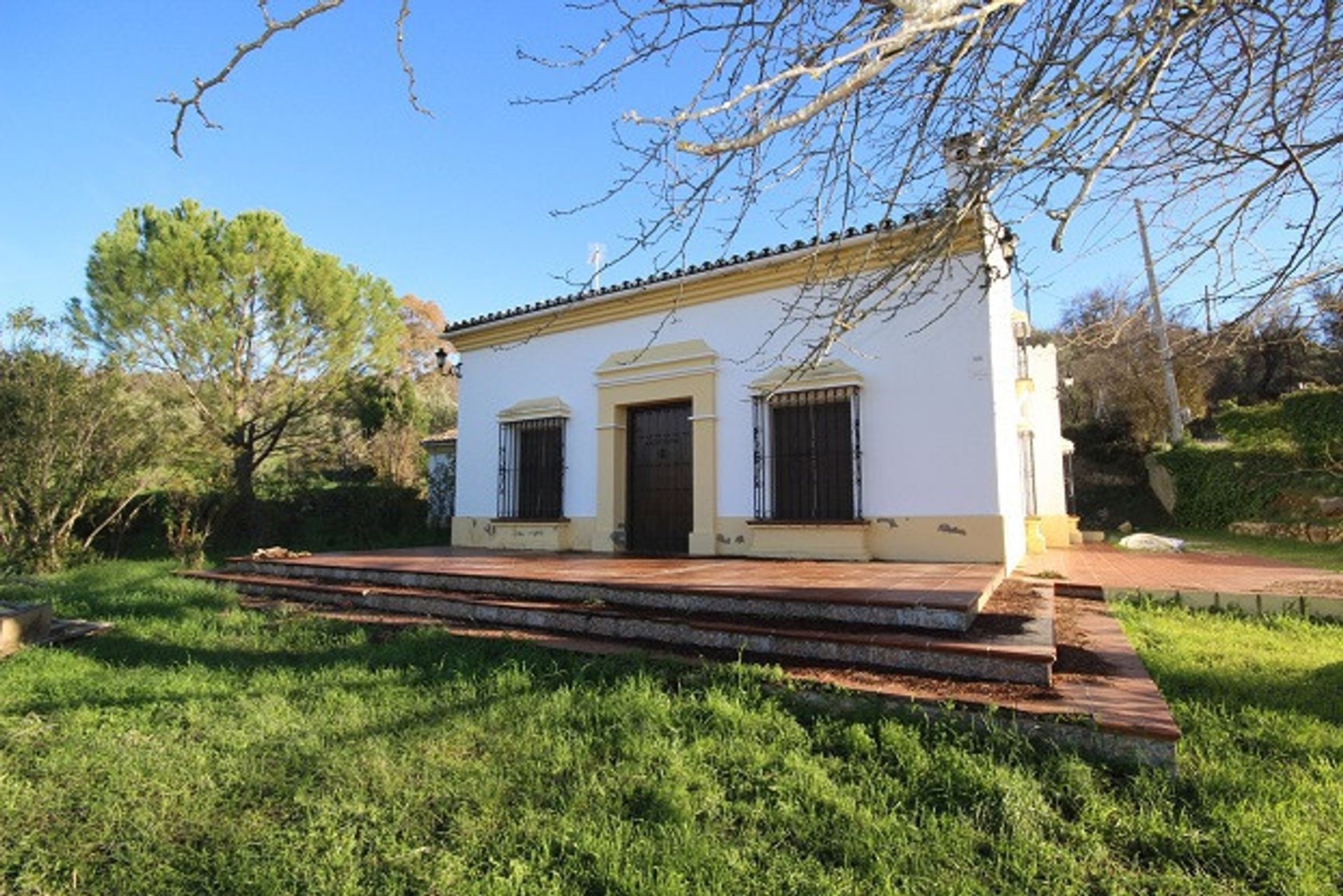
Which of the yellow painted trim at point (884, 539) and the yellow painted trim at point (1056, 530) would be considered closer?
the yellow painted trim at point (884, 539)

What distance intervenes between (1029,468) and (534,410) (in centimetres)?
798

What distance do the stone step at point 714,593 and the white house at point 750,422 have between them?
1.55 meters

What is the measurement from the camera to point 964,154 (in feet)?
9.64

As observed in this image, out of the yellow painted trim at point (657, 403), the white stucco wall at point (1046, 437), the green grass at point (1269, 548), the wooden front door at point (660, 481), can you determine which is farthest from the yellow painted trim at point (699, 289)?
the green grass at point (1269, 548)

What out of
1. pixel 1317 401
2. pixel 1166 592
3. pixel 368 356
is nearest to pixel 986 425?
pixel 1166 592

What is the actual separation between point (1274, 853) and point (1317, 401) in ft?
51.9

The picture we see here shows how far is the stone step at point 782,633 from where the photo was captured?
3418mm

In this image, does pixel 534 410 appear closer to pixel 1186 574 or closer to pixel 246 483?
pixel 246 483

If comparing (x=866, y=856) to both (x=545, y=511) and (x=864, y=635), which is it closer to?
(x=864, y=635)

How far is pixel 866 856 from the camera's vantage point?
220 centimetres

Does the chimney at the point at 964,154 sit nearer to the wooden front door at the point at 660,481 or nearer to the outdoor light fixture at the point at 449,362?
the wooden front door at the point at 660,481

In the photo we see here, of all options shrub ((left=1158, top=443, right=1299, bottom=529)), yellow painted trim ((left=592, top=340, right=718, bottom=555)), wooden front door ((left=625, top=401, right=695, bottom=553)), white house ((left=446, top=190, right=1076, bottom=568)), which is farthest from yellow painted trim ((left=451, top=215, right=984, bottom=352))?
shrub ((left=1158, top=443, right=1299, bottom=529))

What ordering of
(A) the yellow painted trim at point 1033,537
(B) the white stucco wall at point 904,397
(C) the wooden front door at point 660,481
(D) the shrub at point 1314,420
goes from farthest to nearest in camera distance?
(D) the shrub at point 1314,420
(A) the yellow painted trim at point 1033,537
(C) the wooden front door at point 660,481
(B) the white stucco wall at point 904,397

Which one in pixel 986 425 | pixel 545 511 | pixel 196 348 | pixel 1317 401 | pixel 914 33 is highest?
pixel 196 348
